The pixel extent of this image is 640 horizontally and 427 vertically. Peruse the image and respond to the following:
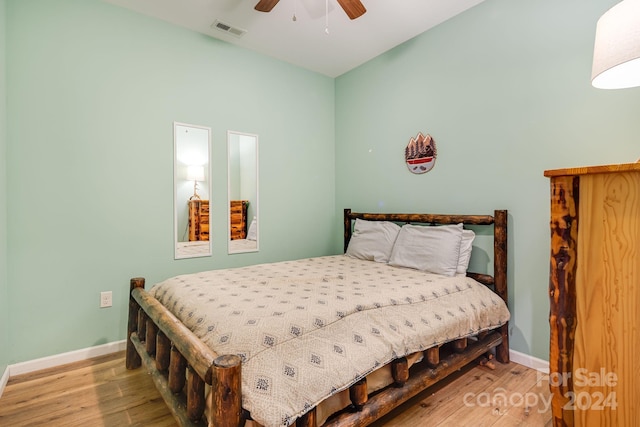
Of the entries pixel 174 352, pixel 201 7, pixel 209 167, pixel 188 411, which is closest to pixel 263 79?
pixel 201 7

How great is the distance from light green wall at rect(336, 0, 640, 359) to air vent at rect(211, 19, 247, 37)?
147cm

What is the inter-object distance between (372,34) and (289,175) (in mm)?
1612

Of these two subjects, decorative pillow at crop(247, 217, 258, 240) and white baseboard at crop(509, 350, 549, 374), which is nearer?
white baseboard at crop(509, 350, 549, 374)

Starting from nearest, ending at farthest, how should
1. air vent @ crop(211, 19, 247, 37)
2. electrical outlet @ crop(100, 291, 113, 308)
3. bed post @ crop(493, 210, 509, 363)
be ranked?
bed post @ crop(493, 210, 509, 363) → electrical outlet @ crop(100, 291, 113, 308) → air vent @ crop(211, 19, 247, 37)

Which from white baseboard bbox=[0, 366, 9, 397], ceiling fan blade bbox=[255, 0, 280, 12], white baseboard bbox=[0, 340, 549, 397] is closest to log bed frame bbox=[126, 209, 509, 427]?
white baseboard bbox=[0, 340, 549, 397]

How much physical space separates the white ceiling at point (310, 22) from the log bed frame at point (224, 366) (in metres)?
1.74

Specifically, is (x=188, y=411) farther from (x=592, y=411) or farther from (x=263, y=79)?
(x=263, y=79)

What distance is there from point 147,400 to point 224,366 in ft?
4.21

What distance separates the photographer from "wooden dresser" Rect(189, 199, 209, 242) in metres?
2.86

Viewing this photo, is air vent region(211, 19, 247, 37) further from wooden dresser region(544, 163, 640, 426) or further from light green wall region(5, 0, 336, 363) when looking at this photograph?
wooden dresser region(544, 163, 640, 426)

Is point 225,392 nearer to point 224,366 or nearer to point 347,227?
point 224,366

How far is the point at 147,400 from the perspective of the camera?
187 centimetres

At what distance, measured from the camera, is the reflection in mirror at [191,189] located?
109 inches

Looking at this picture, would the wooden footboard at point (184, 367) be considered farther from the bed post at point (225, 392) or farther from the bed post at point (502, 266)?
the bed post at point (502, 266)
